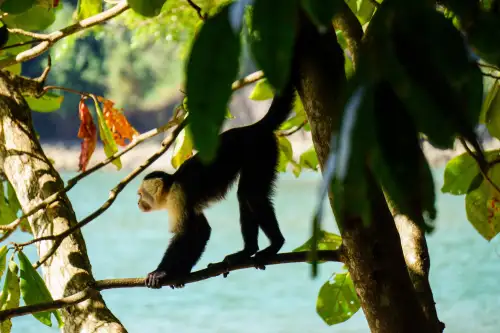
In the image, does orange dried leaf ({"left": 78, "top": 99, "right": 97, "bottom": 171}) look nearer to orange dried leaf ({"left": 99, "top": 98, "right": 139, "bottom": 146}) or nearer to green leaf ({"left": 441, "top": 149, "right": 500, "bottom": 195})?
orange dried leaf ({"left": 99, "top": 98, "right": 139, "bottom": 146})

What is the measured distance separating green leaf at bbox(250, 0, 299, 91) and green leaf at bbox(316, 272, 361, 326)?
4.33 feet

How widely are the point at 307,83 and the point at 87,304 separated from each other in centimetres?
80

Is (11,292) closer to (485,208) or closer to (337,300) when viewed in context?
(337,300)

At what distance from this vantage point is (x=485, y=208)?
141 centimetres

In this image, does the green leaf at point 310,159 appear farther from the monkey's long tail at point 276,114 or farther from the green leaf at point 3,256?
the green leaf at point 3,256

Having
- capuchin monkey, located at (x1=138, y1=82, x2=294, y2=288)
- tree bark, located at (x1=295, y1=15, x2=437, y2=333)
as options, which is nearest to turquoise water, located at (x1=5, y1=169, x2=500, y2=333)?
capuchin monkey, located at (x1=138, y1=82, x2=294, y2=288)

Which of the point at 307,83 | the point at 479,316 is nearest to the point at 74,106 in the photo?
the point at 479,316

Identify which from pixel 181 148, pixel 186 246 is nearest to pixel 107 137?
pixel 181 148

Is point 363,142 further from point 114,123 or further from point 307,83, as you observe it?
point 114,123

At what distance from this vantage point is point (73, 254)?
1473 mm

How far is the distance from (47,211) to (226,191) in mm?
711

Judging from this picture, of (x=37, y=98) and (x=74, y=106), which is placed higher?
(x=74, y=106)

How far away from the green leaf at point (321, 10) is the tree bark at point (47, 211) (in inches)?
44.7

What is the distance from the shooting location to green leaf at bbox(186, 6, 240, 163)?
27 cm
